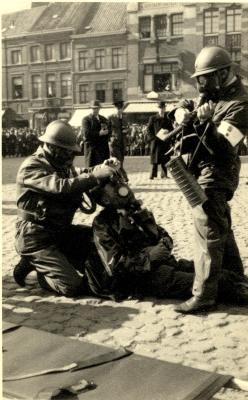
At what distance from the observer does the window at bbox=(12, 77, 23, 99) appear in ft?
127


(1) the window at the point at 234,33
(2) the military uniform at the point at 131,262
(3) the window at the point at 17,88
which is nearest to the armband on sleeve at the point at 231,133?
(2) the military uniform at the point at 131,262

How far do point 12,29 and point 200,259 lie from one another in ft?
116

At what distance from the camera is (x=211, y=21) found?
106ft

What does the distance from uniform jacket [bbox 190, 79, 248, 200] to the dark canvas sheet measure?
4.53 feet

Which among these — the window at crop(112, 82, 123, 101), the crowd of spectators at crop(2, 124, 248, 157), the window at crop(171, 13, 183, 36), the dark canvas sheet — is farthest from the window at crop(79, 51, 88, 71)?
the dark canvas sheet

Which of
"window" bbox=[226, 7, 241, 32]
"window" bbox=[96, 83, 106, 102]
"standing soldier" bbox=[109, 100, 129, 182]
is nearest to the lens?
"standing soldier" bbox=[109, 100, 129, 182]

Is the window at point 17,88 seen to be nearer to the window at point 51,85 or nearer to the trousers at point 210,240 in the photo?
the window at point 51,85

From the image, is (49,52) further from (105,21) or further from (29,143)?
(29,143)

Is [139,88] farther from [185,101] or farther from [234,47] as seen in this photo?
[185,101]

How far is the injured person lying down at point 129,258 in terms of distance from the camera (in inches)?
161

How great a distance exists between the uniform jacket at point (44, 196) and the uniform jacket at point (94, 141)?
5.49m

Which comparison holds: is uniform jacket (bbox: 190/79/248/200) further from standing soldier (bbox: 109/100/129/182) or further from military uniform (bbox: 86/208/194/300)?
standing soldier (bbox: 109/100/129/182)

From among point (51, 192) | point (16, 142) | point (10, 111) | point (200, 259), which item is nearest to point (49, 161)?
point (51, 192)

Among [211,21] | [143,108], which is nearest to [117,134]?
[143,108]
